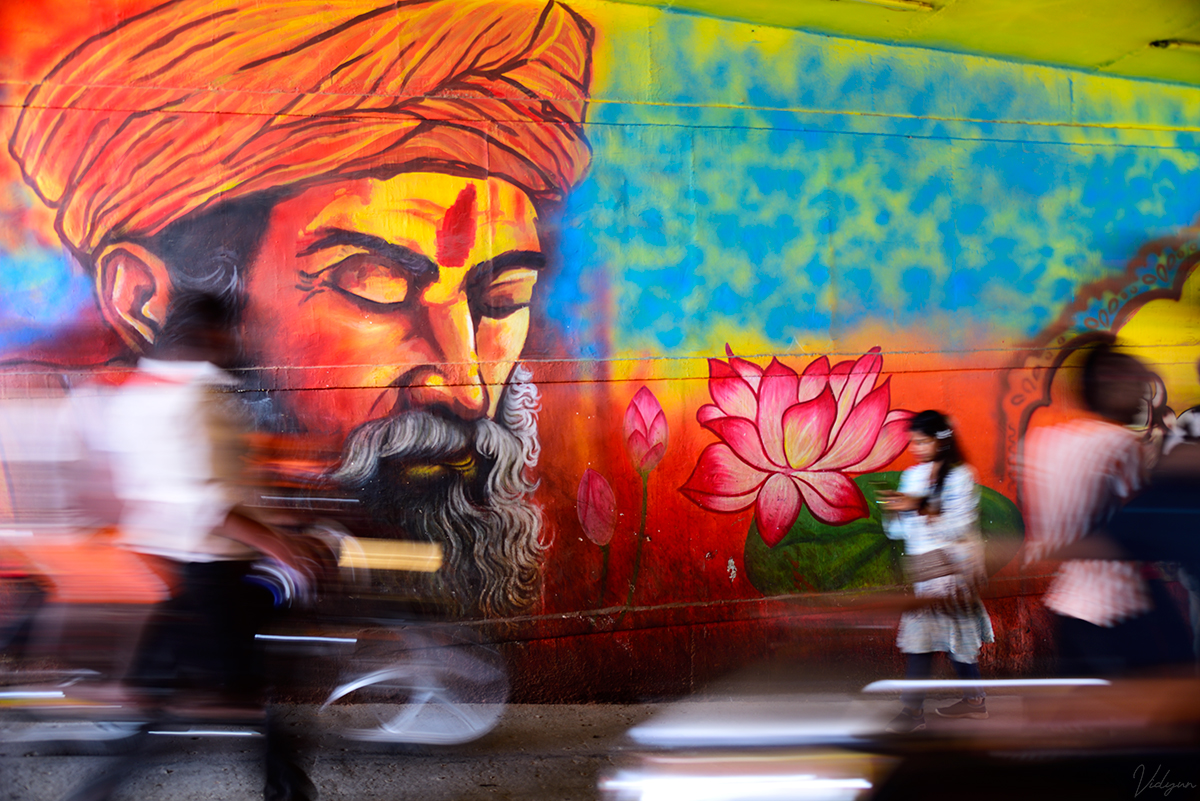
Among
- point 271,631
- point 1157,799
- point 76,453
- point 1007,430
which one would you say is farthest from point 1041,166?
point 76,453

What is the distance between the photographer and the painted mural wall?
14.7ft

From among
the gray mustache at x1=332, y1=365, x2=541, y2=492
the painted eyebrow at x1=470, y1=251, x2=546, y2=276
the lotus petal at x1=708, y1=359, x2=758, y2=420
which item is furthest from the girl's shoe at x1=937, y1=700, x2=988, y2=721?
the painted eyebrow at x1=470, y1=251, x2=546, y2=276

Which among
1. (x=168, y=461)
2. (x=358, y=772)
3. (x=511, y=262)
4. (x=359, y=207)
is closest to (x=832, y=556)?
(x=511, y=262)

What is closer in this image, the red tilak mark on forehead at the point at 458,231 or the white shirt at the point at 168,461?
the white shirt at the point at 168,461

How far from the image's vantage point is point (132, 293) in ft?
14.6

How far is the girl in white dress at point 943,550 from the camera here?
11.9 ft

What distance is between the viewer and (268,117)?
4.56 m

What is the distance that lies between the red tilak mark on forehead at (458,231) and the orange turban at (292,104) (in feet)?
0.68

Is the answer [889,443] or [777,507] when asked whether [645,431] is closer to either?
[777,507]

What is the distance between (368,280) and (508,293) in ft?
2.74

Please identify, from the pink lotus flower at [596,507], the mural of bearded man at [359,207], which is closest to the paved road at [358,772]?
the mural of bearded man at [359,207]

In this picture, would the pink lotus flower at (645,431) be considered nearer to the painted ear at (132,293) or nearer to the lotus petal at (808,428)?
the lotus petal at (808,428)

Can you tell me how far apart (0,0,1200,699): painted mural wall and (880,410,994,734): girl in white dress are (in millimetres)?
1290

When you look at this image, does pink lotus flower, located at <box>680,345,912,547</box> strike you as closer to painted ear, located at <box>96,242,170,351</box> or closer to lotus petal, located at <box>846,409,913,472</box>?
lotus petal, located at <box>846,409,913,472</box>
